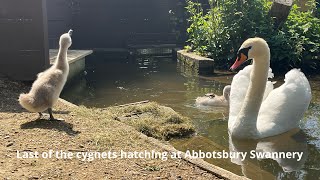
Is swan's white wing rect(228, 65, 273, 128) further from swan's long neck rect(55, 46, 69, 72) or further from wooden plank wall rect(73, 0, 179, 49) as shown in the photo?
wooden plank wall rect(73, 0, 179, 49)

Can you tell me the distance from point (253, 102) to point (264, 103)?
2.29 feet

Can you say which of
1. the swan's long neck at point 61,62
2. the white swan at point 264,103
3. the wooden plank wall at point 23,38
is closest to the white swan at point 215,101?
the white swan at point 264,103

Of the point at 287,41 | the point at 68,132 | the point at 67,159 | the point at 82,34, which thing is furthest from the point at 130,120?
the point at 82,34

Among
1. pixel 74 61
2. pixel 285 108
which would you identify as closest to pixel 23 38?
pixel 74 61

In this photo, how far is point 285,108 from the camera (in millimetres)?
5688

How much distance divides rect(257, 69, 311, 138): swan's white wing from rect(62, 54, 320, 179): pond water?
158 mm

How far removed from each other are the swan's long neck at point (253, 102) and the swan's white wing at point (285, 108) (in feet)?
0.64

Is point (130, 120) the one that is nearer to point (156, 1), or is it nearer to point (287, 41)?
point (287, 41)

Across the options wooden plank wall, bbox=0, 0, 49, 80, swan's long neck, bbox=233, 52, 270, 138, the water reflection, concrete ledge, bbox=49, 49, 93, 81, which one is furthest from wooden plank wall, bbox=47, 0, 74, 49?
the water reflection

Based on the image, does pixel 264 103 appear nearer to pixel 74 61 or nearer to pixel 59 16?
pixel 74 61

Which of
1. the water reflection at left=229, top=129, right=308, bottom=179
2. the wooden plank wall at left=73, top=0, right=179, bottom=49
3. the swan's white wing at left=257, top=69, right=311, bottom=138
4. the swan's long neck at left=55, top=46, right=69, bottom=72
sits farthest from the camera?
the wooden plank wall at left=73, top=0, right=179, bottom=49

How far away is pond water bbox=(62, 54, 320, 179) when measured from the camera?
15.4ft

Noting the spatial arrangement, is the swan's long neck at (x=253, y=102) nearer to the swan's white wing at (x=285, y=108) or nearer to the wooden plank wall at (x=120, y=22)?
the swan's white wing at (x=285, y=108)

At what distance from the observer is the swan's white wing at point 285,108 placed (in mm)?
5566
